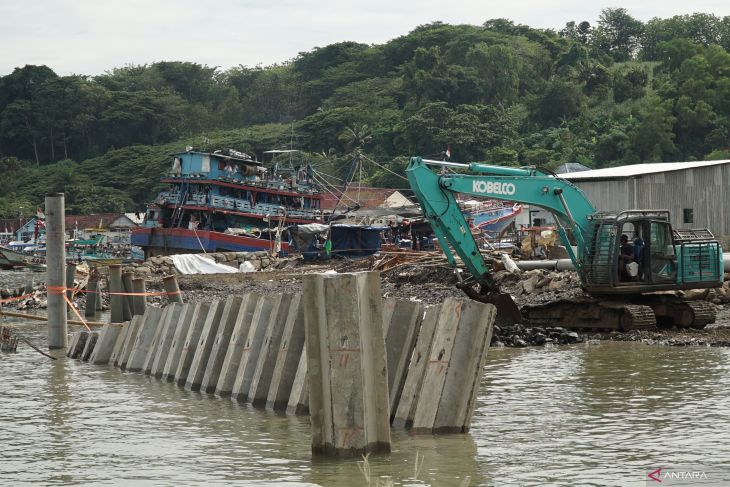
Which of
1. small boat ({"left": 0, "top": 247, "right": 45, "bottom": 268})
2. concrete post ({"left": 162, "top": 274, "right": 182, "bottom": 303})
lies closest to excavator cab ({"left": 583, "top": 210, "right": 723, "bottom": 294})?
concrete post ({"left": 162, "top": 274, "right": 182, "bottom": 303})

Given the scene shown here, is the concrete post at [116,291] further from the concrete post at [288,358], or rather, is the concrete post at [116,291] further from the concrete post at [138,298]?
the concrete post at [288,358]

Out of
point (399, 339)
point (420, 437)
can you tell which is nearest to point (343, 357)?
point (420, 437)

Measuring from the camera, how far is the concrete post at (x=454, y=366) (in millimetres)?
11133

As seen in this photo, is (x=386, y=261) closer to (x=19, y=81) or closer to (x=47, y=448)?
(x=47, y=448)

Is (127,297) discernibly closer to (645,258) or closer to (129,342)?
(129,342)

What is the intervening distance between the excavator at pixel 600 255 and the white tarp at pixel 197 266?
25.2m

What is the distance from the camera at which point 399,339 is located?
12242mm

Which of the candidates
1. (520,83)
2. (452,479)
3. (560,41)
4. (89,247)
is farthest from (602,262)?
(560,41)

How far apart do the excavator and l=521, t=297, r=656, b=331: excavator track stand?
0.02 m

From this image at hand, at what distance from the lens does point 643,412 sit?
1336 centimetres

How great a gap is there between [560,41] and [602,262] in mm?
130930

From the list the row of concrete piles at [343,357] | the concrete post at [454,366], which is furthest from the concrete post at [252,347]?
the concrete post at [454,366]

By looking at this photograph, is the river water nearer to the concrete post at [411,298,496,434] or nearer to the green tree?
the concrete post at [411,298,496,434]

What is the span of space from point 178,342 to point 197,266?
32098 millimetres
